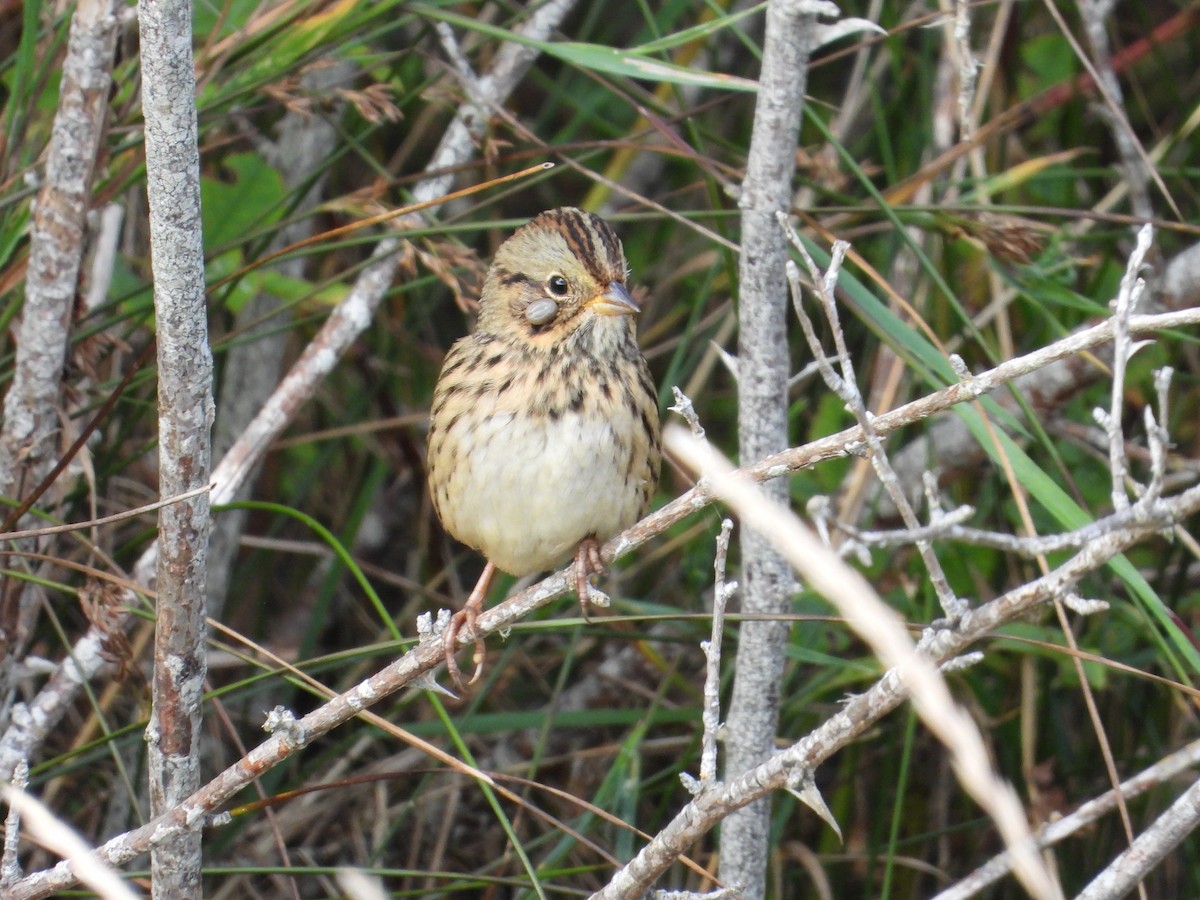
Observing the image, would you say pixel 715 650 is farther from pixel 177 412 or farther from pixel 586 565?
pixel 586 565

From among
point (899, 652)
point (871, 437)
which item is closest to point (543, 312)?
point (871, 437)

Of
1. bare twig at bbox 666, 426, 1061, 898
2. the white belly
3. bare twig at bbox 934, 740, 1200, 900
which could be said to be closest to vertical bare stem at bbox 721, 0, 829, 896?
the white belly

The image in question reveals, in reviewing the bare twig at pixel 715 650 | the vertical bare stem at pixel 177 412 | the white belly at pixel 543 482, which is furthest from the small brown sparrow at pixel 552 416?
the bare twig at pixel 715 650

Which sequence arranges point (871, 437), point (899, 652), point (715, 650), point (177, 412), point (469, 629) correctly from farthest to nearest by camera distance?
point (469, 629) < point (177, 412) < point (715, 650) < point (871, 437) < point (899, 652)

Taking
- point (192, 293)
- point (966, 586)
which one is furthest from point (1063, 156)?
A: point (192, 293)

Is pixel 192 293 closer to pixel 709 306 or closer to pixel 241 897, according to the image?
pixel 241 897

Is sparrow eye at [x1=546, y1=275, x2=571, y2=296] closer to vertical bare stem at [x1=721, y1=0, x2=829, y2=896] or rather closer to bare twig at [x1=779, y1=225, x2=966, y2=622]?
vertical bare stem at [x1=721, y1=0, x2=829, y2=896]

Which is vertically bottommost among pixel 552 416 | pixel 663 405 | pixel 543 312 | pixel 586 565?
pixel 586 565
